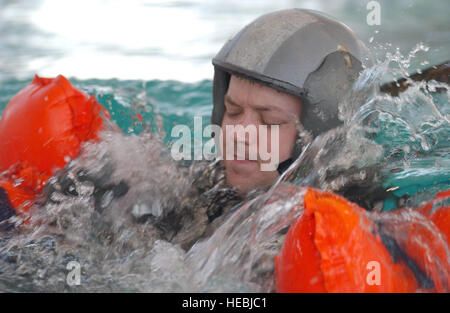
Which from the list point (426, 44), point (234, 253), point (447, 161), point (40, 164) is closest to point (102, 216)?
point (40, 164)

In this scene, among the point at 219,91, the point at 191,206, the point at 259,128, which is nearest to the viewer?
the point at 259,128

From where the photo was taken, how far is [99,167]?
→ 2432mm

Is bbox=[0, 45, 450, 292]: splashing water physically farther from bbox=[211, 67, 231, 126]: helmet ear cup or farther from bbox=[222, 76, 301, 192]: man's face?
bbox=[211, 67, 231, 126]: helmet ear cup

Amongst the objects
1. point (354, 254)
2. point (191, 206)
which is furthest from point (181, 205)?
point (354, 254)

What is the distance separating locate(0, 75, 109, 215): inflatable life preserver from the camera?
256cm

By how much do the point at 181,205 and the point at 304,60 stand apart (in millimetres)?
714

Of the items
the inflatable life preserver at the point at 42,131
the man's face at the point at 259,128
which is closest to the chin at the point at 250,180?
the man's face at the point at 259,128

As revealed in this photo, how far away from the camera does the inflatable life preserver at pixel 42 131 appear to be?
101 inches

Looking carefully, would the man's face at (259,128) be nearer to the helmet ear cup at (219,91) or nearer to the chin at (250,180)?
the chin at (250,180)

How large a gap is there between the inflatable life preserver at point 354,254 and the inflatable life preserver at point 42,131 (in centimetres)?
135

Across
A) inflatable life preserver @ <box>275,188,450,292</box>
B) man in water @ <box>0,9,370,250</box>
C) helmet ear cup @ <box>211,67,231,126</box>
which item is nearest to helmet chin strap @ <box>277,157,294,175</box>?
man in water @ <box>0,9,370,250</box>

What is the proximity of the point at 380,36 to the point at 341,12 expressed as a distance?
0.58 meters

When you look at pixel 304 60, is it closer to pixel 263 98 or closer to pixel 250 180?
pixel 263 98

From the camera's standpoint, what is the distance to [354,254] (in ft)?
4.54
